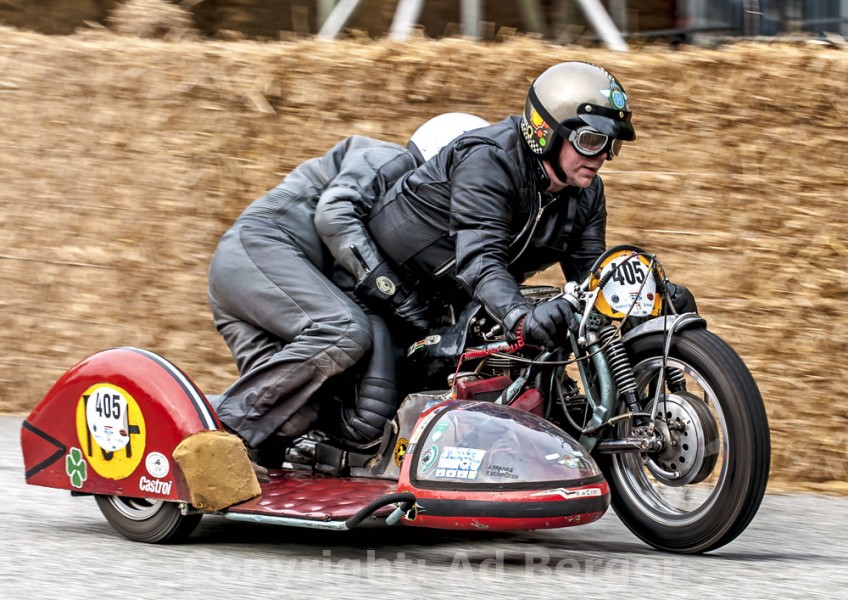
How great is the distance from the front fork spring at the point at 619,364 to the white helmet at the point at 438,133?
1.24 metres

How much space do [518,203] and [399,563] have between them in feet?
4.49

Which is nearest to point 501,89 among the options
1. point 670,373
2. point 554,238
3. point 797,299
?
point 797,299

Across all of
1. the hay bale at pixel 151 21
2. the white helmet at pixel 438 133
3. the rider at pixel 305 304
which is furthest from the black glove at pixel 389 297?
the hay bale at pixel 151 21

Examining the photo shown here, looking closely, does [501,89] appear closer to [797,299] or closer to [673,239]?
[673,239]

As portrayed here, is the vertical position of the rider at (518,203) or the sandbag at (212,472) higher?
the rider at (518,203)

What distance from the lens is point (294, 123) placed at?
7.94m

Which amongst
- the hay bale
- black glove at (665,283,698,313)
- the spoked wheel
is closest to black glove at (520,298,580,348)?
the spoked wheel

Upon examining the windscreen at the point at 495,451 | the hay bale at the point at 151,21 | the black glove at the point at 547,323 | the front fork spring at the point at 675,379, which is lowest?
the windscreen at the point at 495,451

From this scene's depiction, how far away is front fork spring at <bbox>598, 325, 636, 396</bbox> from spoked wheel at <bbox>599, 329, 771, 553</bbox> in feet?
0.20

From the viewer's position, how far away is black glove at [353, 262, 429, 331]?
5.32m

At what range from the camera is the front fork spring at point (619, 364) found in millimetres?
4801

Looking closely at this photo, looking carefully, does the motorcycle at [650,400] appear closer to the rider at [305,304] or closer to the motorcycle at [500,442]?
the motorcycle at [500,442]

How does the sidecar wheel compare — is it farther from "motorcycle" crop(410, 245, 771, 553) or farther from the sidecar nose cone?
"motorcycle" crop(410, 245, 771, 553)

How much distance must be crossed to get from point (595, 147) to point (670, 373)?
0.85 meters
